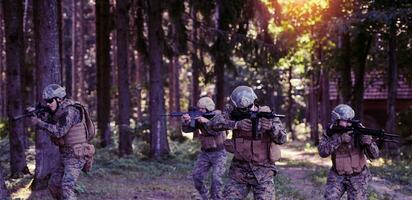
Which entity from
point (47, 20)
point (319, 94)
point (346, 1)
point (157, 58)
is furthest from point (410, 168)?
point (319, 94)

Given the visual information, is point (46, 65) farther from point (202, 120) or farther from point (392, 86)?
point (392, 86)

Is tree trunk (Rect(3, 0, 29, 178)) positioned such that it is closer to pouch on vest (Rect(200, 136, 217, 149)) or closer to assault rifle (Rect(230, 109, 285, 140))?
pouch on vest (Rect(200, 136, 217, 149))

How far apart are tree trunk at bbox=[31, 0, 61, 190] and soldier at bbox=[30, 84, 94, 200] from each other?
2.43 m

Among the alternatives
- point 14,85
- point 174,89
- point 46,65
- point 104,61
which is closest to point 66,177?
point 46,65

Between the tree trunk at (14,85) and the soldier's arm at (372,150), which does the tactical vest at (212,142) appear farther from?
the tree trunk at (14,85)

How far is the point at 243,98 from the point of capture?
7.18 m

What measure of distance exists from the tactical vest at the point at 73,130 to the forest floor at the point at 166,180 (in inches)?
101

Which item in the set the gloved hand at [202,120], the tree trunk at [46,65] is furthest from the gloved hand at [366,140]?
the tree trunk at [46,65]

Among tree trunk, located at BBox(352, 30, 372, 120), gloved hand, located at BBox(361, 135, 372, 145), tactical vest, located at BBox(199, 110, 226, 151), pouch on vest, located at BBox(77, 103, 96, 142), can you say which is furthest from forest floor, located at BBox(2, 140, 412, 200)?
gloved hand, located at BBox(361, 135, 372, 145)

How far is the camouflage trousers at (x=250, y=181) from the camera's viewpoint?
24.2 feet

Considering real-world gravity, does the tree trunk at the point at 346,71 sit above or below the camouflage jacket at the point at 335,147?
above

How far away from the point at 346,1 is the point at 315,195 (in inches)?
427

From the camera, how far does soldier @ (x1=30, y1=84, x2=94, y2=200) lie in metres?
8.76

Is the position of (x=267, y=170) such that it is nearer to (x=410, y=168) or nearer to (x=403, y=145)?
(x=410, y=168)
